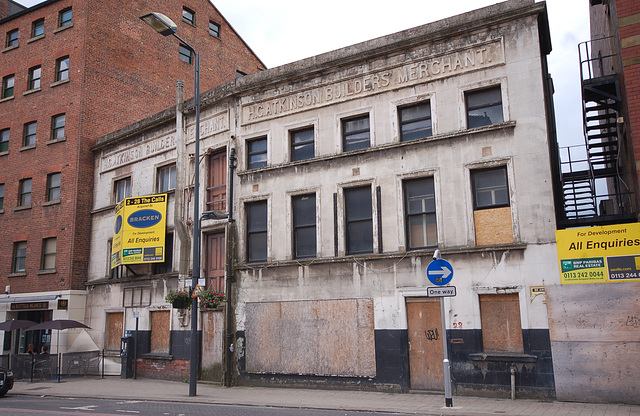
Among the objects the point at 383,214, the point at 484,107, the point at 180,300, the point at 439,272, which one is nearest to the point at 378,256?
the point at 383,214

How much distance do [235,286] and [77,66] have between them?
15.0 metres

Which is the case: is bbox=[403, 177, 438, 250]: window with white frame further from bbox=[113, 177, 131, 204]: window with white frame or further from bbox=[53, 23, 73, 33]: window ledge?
bbox=[53, 23, 73, 33]: window ledge

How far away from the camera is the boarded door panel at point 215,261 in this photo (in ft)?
66.5

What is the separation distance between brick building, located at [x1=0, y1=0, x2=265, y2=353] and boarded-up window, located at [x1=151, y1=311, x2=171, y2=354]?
195 inches

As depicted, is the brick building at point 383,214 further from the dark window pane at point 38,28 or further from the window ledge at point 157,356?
the dark window pane at point 38,28

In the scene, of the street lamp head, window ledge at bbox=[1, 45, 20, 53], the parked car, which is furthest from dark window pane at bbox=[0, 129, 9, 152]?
the street lamp head

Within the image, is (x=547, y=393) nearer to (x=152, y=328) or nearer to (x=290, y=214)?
(x=290, y=214)

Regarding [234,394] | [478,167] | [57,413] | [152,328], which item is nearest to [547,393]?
[478,167]

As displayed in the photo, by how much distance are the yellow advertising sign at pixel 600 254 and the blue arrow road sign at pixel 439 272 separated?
11.5ft

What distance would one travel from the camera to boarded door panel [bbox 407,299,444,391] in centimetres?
1518

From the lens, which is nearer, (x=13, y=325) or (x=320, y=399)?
(x=320, y=399)

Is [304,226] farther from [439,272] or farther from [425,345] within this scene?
[439,272]

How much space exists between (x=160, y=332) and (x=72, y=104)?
1238 centimetres

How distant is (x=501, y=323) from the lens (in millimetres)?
14586
